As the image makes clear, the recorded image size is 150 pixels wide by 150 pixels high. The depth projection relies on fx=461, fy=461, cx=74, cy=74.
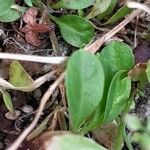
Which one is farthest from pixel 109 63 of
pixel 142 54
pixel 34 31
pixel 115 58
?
pixel 34 31

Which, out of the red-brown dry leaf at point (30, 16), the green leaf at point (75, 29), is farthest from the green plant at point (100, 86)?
the red-brown dry leaf at point (30, 16)

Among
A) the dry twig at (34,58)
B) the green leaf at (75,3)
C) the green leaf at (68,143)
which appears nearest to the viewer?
the green leaf at (68,143)

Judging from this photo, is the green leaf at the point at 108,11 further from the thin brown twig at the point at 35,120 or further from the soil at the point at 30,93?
the thin brown twig at the point at 35,120

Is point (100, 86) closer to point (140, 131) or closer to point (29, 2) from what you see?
point (140, 131)

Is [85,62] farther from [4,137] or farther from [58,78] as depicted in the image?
[4,137]

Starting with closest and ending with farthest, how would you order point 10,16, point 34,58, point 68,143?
point 68,143, point 34,58, point 10,16

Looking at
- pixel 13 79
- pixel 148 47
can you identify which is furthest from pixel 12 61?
pixel 148 47

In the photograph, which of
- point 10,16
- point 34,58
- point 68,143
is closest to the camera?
point 68,143
